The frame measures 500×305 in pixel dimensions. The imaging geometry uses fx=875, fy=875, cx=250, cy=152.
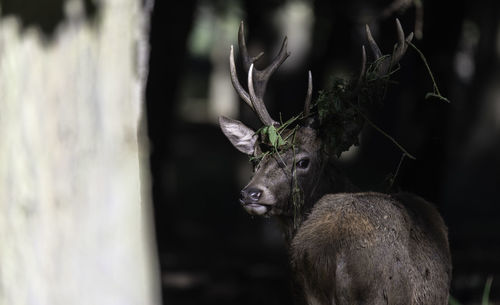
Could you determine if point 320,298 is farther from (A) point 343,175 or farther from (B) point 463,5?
(B) point 463,5

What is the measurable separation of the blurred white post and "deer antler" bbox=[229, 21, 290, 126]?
2.20 meters

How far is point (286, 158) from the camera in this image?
19.1 feet

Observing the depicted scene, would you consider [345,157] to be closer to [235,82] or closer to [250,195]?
[235,82]

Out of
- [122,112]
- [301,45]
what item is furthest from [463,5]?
[301,45]

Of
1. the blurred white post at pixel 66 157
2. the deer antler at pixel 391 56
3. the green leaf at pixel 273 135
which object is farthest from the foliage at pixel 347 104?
the blurred white post at pixel 66 157

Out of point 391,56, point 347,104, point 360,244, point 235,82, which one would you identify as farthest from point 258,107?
point 360,244

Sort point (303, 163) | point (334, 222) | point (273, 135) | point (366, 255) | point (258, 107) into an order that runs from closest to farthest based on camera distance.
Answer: point (366, 255), point (334, 222), point (273, 135), point (303, 163), point (258, 107)

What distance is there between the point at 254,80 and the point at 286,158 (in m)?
0.69

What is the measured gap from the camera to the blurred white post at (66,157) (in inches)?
143

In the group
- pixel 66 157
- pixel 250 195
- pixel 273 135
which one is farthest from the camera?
pixel 273 135

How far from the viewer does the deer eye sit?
5.82 meters

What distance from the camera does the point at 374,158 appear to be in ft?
71.8

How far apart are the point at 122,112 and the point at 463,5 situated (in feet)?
21.8

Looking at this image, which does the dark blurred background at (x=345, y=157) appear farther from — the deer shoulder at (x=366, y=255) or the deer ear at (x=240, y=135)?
the deer shoulder at (x=366, y=255)
